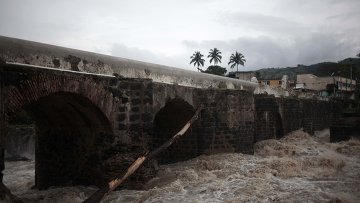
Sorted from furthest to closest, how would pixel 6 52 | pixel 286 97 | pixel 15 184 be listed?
1. pixel 286 97
2. pixel 15 184
3. pixel 6 52

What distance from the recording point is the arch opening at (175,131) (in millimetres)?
9188

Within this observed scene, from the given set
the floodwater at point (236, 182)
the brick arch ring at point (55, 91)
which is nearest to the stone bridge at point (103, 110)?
the brick arch ring at point (55, 91)

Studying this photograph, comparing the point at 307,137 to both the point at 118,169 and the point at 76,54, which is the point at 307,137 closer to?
the point at 118,169

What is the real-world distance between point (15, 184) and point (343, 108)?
21.1 m

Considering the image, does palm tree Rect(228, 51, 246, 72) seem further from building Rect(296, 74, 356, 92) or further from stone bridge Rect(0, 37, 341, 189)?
stone bridge Rect(0, 37, 341, 189)

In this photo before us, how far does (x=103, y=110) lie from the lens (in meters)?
6.34

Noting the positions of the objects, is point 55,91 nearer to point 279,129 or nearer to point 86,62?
point 86,62

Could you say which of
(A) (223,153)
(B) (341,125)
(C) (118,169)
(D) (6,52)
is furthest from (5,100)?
(B) (341,125)

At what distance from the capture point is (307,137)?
1459 cm

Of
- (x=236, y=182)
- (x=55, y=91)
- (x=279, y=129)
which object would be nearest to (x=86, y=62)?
(x=55, y=91)

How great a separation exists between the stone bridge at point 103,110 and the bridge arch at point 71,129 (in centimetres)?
2

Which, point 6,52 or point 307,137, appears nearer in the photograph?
point 6,52

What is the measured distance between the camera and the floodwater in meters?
6.18

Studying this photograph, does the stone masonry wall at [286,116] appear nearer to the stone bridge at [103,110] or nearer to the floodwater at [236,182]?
the floodwater at [236,182]
